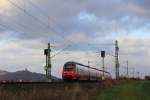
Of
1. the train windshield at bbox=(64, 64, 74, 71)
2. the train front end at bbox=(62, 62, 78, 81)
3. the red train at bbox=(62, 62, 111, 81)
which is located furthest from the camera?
the train windshield at bbox=(64, 64, 74, 71)

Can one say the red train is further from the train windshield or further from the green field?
the green field

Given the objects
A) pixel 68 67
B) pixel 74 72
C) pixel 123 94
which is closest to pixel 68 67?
pixel 68 67

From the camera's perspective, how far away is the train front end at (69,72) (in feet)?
233

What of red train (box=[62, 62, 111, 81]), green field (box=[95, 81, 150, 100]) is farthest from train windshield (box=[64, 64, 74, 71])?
green field (box=[95, 81, 150, 100])

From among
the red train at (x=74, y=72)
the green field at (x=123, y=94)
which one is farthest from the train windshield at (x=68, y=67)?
the green field at (x=123, y=94)

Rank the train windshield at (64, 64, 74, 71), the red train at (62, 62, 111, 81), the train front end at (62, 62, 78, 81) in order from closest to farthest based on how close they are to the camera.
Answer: the train front end at (62, 62, 78, 81) < the red train at (62, 62, 111, 81) < the train windshield at (64, 64, 74, 71)

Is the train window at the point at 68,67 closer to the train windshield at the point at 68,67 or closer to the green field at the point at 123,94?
the train windshield at the point at 68,67

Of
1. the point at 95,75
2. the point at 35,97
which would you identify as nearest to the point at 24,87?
the point at 35,97

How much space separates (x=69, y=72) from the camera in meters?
71.2

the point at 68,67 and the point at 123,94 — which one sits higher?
the point at 68,67

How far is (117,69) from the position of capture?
301 ft

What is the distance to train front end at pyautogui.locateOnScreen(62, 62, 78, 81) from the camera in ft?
233

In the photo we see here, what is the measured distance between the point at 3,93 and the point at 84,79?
50.5 m

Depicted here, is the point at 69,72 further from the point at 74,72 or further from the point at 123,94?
the point at 123,94
